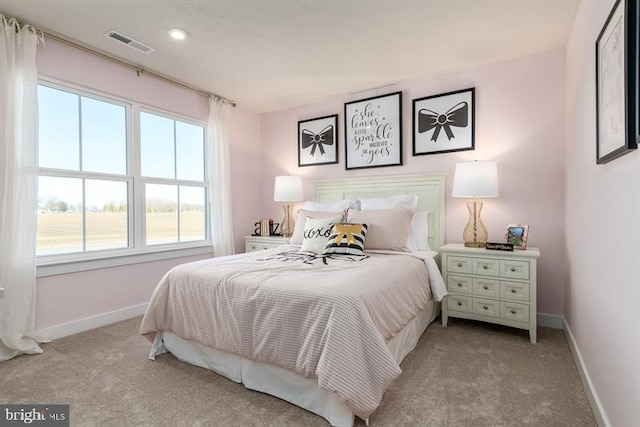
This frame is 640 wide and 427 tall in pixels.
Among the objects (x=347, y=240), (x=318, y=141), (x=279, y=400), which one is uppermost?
(x=318, y=141)

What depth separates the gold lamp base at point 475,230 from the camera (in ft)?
9.80

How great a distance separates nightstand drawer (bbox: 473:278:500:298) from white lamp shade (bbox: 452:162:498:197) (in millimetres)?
737

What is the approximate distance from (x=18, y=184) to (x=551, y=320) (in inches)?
181

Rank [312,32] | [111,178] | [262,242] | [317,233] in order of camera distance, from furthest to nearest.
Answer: [262,242], [111,178], [317,233], [312,32]

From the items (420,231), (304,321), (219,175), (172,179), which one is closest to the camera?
(304,321)

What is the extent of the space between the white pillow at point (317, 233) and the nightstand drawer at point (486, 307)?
1.39 metres

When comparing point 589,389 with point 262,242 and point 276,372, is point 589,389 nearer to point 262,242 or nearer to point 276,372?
point 276,372

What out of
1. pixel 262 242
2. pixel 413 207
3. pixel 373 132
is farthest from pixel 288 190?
pixel 413 207

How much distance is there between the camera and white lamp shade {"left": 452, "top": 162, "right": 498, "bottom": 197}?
2.79 meters

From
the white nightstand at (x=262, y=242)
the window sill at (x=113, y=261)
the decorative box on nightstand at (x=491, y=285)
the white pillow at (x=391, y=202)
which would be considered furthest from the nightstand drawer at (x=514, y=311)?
the window sill at (x=113, y=261)

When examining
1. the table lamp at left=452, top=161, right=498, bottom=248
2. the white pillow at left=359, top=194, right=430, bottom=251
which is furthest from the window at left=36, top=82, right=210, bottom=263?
the table lamp at left=452, top=161, right=498, bottom=248

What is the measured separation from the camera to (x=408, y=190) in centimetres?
352

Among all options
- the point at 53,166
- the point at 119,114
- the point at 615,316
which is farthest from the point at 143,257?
the point at 615,316

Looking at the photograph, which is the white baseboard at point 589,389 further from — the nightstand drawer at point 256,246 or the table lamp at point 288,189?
the nightstand drawer at point 256,246
